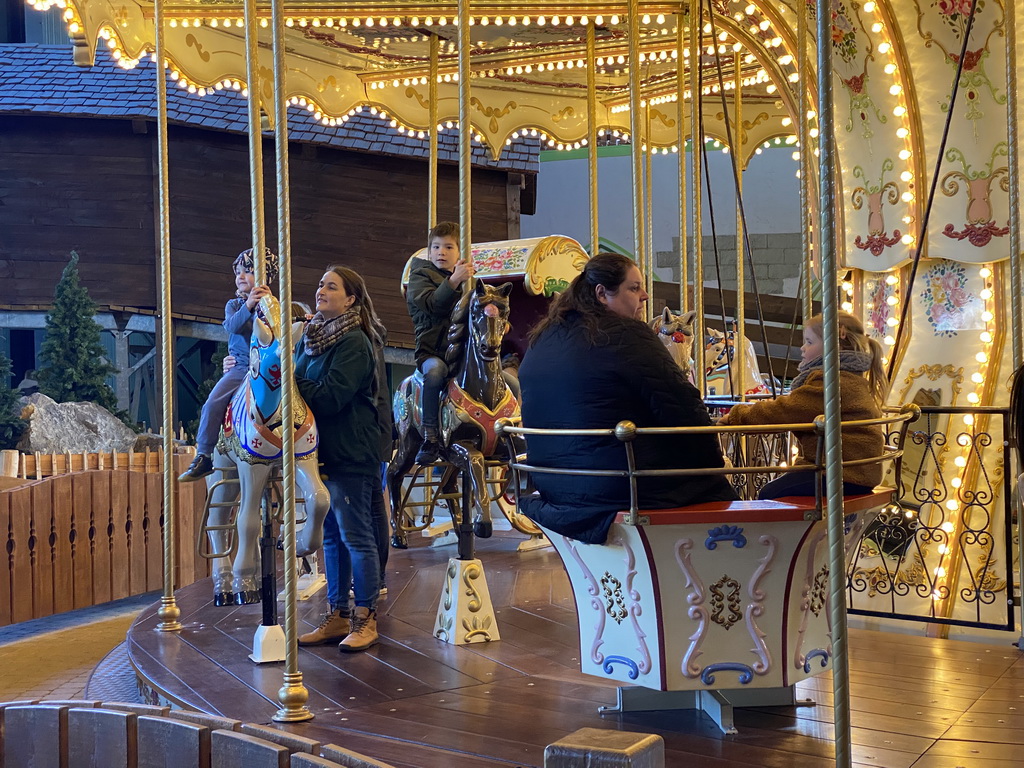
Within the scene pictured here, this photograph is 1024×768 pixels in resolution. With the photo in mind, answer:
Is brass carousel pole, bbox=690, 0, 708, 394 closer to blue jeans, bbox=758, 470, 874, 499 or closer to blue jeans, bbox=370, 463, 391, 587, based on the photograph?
blue jeans, bbox=370, 463, 391, 587

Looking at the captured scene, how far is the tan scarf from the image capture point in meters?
4.68

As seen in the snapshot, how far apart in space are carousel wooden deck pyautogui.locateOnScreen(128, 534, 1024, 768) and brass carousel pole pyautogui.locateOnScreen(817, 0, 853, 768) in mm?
1139

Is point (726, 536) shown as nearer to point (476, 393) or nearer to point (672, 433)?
point (672, 433)

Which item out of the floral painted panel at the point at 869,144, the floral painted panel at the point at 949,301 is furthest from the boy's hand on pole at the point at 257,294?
the floral painted panel at the point at 949,301

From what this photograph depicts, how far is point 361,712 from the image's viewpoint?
369 centimetres

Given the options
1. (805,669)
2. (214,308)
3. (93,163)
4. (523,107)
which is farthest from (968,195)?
(93,163)

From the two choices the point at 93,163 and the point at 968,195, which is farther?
the point at 93,163

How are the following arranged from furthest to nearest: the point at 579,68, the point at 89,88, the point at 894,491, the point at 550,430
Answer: the point at 89,88 < the point at 579,68 < the point at 894,491 < the point at 550,430

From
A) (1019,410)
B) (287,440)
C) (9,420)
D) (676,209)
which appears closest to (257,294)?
(287,440)

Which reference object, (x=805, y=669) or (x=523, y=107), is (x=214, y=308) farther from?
(x=805, y=669)

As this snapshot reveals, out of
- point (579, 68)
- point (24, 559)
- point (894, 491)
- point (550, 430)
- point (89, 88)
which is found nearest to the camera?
point (550, 430)

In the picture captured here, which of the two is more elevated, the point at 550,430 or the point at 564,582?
the point at 550,430

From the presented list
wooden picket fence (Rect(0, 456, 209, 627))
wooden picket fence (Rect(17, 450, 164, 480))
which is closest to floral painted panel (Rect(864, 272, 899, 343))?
wooden picket fence (Rect(0, 456, 209, 627))

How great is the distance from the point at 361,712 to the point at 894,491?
1.88m
